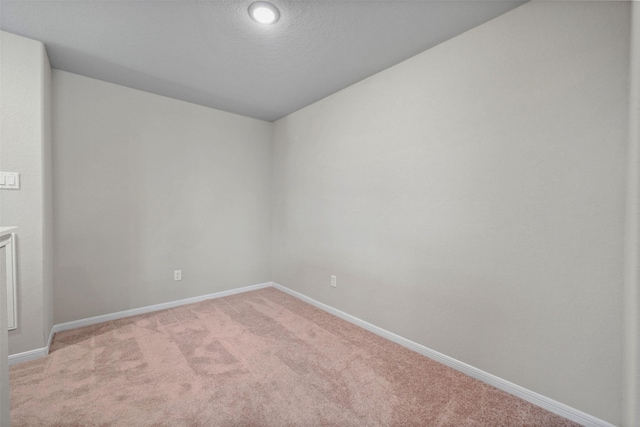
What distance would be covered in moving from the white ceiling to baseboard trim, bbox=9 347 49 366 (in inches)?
92.2

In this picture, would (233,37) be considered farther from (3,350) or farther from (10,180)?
(3,350)

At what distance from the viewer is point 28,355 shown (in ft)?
6.52

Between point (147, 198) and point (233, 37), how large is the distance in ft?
6.37

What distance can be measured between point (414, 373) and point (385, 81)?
7.84ft

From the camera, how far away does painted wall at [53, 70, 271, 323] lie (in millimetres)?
2502

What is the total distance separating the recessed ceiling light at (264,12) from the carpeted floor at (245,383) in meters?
2.42

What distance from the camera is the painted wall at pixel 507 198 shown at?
1389 mm

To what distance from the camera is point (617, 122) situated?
1344mm

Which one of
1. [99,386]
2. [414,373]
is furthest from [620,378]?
[99,386]

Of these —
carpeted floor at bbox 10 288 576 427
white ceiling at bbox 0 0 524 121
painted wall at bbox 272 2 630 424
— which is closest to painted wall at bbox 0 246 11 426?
carpeted floor at bbox 10 288 576 427

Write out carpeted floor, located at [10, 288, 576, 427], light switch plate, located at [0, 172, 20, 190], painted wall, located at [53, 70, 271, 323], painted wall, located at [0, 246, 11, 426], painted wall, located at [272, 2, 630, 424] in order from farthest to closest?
painted wall, located at [53, 70, 271, 323], light switch plate, located at [0, 172, 20, 190], carpeted floor, located at [10, 288, 576, 427], painted wall, located at [272, 2, 630, 424], painted wall, located at [0, 246, 11, 426]

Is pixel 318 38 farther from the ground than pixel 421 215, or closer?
farther from the ground

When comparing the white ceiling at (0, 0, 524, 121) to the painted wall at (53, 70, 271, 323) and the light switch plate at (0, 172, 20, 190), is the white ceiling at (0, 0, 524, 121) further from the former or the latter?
the light switch plate at (0, 172, 20, 190)

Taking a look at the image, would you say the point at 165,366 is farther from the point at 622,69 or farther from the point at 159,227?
the point at 622,69
